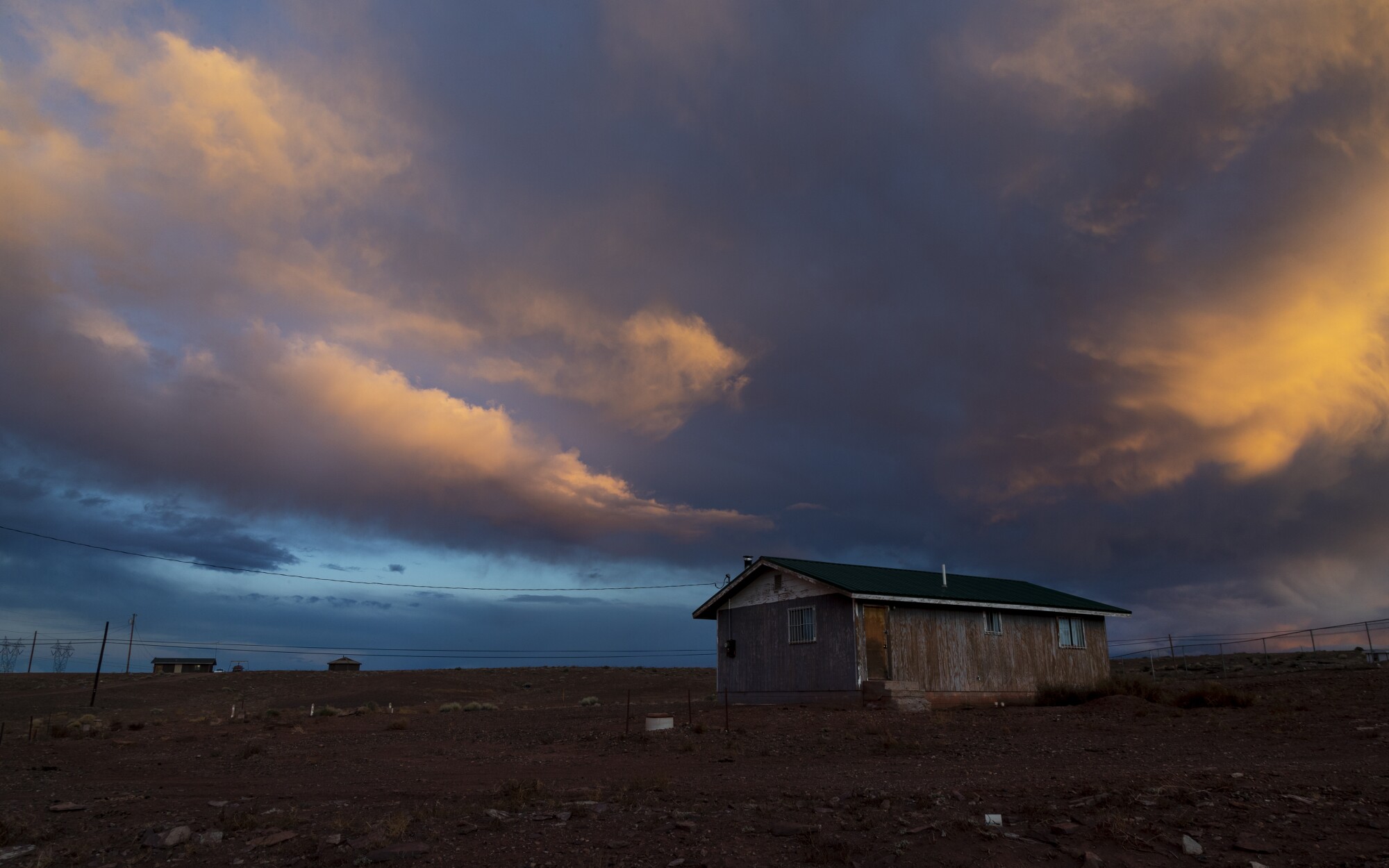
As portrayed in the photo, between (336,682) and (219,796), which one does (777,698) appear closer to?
(219,796)

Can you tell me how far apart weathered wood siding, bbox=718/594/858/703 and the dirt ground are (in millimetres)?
1559

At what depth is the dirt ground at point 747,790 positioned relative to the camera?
30.9 ft

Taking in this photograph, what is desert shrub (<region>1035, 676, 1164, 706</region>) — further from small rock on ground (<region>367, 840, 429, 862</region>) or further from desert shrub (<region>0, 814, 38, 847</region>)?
desert shrub (<region>0, 814, 38, 847</region>)

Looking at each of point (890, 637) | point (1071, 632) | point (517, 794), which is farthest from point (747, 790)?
point (1071, 632)

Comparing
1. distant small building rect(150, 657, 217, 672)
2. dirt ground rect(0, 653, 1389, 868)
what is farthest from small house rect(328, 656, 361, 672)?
dirt ground rect(0, 653, 1389, 868)

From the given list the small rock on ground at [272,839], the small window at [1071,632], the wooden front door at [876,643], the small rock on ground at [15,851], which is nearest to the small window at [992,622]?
the small window at [1071,632]

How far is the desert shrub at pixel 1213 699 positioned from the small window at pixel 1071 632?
21.2ft

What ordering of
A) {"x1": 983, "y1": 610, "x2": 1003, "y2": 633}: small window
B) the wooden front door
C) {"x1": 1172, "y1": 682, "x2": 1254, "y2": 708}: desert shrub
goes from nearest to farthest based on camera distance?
{"x1": 1172, "y1": 682, "x2": 1254, "y2": 708}: desert shrub < the wooden front door < {"x1": 983, "y1": 610, "x2": 1003, "y2": 633}: small window

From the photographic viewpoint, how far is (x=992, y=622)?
31.3 metres

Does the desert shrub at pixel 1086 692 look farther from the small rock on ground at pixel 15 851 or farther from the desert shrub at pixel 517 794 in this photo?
the small rock on ground at pixel 15 851

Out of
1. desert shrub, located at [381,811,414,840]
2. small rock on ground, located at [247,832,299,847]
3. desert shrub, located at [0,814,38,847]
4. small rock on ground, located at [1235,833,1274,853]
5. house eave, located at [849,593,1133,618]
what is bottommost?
desert shrub, located at [0,814,38,847]

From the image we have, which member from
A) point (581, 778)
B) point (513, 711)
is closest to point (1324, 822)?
point (581, 778)

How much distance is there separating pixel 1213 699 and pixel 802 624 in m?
12.6

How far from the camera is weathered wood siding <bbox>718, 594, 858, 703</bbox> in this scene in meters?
27.9
